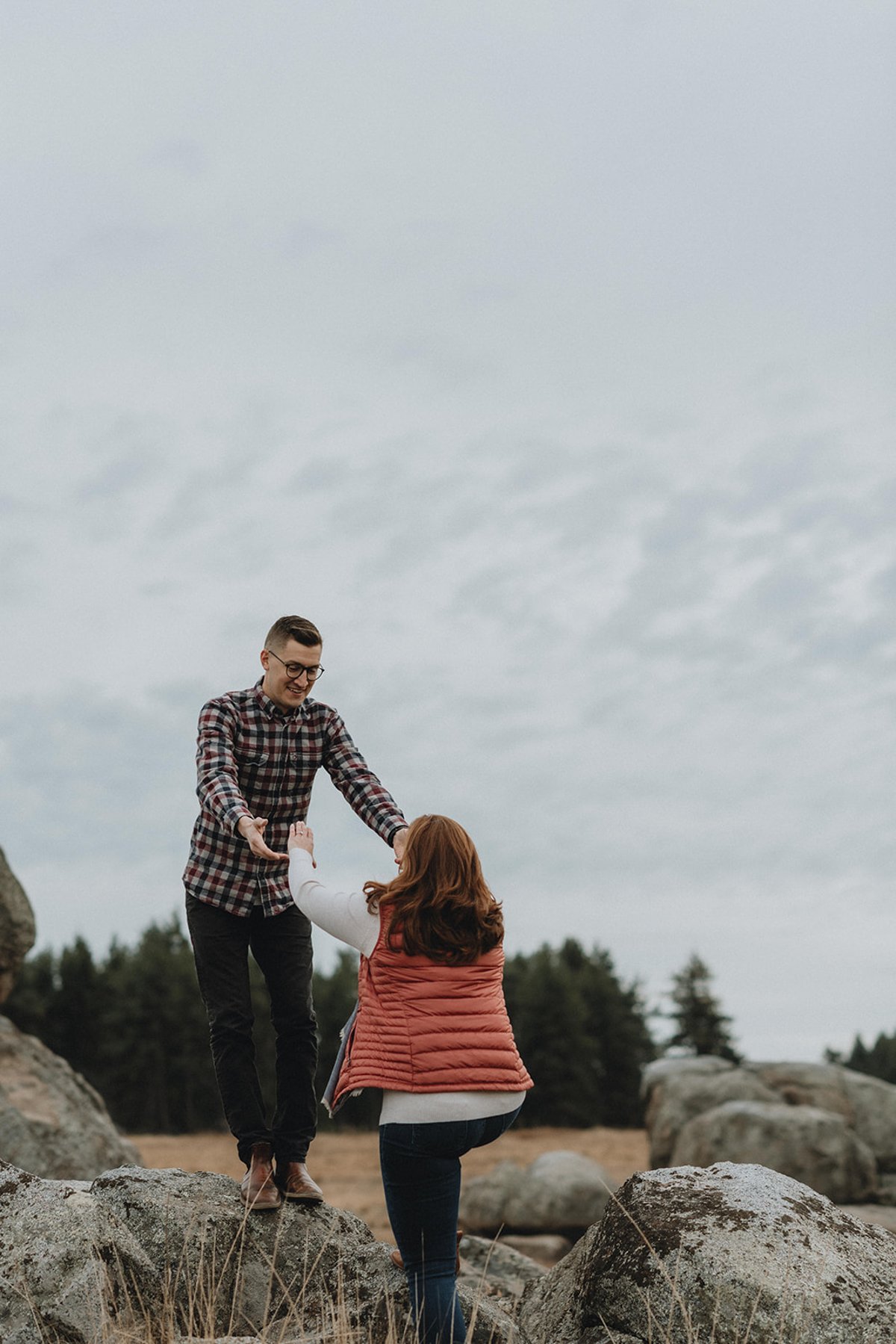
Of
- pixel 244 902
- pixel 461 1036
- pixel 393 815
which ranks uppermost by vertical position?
pixel 393 815

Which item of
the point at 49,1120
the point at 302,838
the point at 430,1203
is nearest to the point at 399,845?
the point at 302,838

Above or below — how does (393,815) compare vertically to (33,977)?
below

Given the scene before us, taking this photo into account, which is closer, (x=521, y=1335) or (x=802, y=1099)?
(x=521, y=1335)

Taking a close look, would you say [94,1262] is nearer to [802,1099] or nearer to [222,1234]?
[222,1234]

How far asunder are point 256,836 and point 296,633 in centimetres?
100

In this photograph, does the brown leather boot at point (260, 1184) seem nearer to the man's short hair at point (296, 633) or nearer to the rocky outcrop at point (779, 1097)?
the man's short hair at point (296, 633)

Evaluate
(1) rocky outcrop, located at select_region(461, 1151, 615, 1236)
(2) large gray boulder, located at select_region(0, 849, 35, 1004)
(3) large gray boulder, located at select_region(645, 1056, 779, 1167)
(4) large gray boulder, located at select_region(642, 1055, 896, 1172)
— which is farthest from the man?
(3) large gray boulder, located at select_region(645, 1056, 779, 1167)

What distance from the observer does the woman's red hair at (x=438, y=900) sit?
446 cm

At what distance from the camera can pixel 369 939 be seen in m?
4.57

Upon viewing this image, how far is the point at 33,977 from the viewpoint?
4200cm

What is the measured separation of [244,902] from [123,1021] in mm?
38128

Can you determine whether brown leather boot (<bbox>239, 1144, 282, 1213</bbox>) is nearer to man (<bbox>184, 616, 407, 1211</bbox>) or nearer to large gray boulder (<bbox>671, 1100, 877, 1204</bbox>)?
man (<bbox>184, 616, 407, 1211</bbox>)

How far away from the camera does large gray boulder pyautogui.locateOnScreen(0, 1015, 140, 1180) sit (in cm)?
1191

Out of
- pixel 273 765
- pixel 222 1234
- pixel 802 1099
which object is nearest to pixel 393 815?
pixel 273 765
